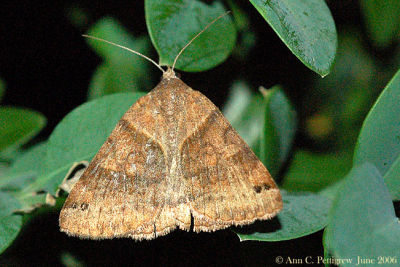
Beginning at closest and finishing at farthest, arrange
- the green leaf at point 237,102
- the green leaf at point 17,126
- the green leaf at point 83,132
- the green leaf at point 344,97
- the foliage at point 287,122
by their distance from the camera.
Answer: the foliage at point 287,122
the green leaf at point 83,132
the green leaf at point 17,126
the green leaf at point 237,102
the green leaf at point 344,97

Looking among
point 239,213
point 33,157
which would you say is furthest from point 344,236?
point 33,157

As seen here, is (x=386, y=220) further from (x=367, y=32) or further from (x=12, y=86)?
(x=12, y=86)

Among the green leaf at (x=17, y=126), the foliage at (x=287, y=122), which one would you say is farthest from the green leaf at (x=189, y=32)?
the green leaf at (x=17, y=126)

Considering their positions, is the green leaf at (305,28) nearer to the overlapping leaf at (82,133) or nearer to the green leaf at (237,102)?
the overlapping leaf at (82,133)

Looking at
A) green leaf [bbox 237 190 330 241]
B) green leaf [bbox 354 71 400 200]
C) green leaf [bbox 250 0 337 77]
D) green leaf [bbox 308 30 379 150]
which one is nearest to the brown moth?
green leaf [bbox 237 190 330 241]

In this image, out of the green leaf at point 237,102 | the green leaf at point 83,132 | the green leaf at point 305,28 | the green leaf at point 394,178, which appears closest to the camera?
the green leaf at point 305,28

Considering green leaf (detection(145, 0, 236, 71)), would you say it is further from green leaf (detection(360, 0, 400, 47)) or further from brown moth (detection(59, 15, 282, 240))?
green leaf (detection(360, 0, 400, 47))
